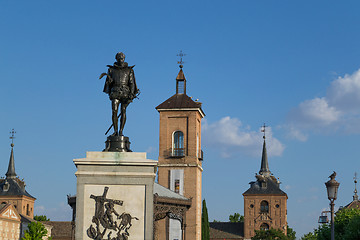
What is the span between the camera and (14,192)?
10281cm

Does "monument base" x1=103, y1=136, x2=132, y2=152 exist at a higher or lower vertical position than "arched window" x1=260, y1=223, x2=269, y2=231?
lower

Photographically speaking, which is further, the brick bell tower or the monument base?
the brick bell tower

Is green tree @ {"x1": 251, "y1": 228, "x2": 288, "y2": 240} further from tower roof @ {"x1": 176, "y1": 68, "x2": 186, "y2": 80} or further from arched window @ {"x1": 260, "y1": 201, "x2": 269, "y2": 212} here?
tower roof @ {"x1": 176, "y1": 68, "x2": 186, "y2": 80}

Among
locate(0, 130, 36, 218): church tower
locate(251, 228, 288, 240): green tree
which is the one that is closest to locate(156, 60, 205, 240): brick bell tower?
locate(251, 228, 288, 240): green tree

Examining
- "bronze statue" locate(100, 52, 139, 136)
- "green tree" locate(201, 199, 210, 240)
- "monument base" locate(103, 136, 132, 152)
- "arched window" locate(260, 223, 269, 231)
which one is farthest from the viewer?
"arched window" locate(260, 223, 269, 231)

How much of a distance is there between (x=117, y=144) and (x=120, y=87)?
1.06 metres

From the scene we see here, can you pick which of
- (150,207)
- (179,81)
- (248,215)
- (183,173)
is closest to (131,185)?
(150,207)

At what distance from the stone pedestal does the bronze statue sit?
2.42 feet

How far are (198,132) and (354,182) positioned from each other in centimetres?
4846

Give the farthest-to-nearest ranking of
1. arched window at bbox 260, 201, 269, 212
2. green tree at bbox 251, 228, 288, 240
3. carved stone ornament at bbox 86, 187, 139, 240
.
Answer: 1. arched window at bbox 260, 201, 269, 212
2. green tree at bbox 251, 228, 288, 240
3. carved stone ornament at bbox 86, 187, 139, 240

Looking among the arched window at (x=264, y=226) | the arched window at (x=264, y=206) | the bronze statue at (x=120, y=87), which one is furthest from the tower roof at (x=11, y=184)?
the bronze statue at (x=120, y=87)

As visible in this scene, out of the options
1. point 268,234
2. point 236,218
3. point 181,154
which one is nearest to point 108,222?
point 181,154

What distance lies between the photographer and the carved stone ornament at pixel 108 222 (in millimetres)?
9969

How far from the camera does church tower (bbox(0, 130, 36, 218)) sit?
102000mm
